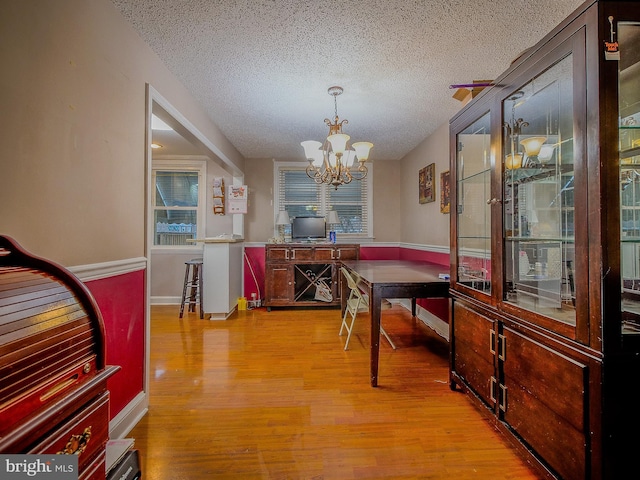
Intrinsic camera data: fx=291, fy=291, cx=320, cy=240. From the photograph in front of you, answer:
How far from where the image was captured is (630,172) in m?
1.21

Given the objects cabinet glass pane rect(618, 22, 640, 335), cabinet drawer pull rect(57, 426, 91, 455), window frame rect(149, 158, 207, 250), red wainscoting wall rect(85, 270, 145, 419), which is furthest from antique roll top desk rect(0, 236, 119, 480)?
window frame rect(149, 158, 207, 250)

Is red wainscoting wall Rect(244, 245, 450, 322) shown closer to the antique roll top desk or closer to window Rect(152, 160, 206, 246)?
window Rect(152, 160, 206, 246)

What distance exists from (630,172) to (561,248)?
1.28 feet

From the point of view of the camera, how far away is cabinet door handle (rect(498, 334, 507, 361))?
4.92ft

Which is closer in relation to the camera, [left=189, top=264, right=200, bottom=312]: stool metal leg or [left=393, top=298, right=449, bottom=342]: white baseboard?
[left=393, top=298, right=449, bottom=342]: white baseboard

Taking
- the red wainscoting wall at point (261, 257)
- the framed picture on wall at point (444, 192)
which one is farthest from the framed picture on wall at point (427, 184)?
the red wainscoting wall at point (261, 257)

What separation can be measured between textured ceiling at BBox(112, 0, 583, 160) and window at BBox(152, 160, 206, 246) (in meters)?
2.06

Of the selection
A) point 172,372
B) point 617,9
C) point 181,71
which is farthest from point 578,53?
point 172,372

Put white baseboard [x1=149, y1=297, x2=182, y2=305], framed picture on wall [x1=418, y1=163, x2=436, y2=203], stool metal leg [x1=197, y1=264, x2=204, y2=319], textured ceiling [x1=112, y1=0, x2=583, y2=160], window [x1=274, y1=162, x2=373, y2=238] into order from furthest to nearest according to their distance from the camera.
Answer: window [x1=274, y1=162, x2=373, y2=238], white baseboard [x1=149, y1=297, x2=182, y2=305], stool metal leg [x1=197, y1=264, x2=204, y2=319], framed picture on wall [x1=418, y1=163, x2=436, y2=203], textured ceiling [x1=112, y1=0, x2=583, y2=160]

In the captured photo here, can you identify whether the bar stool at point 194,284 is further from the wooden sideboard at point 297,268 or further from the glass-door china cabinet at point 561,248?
the glass-door china cabinet at point 561,248

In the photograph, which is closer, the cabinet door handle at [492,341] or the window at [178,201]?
the cabinet door handle at [492,341]

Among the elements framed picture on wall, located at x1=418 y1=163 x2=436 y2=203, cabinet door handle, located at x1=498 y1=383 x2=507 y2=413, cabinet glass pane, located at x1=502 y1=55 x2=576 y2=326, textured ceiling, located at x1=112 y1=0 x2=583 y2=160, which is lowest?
cabinet door handle, located at x1=498 y1=383 x2=507 y2=413

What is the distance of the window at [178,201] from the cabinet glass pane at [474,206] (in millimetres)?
4078

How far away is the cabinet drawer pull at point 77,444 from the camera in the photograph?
74 cm
